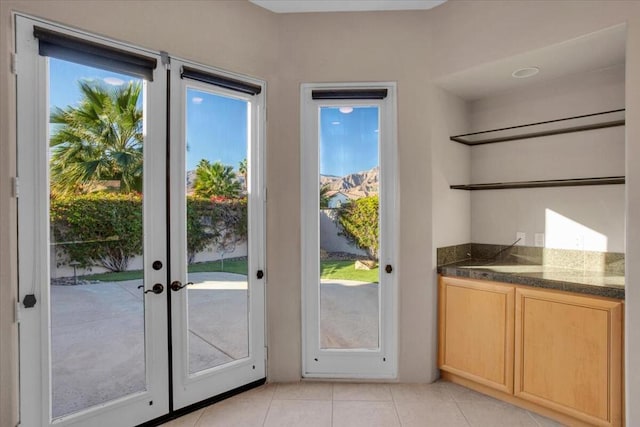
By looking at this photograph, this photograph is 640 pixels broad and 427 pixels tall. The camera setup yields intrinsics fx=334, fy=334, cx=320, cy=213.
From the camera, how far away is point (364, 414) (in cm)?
234

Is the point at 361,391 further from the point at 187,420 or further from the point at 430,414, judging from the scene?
the point at 187,420

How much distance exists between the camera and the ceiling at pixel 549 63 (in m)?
2.11

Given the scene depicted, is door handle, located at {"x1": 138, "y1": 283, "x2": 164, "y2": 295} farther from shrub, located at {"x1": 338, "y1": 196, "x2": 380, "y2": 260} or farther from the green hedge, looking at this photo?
shrub, located at {"x1": 338, "y1": 196, "x2": 380, "y2": 260}

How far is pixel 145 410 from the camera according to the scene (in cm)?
219

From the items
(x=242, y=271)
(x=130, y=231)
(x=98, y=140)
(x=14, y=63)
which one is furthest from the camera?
(x=242, y=271)

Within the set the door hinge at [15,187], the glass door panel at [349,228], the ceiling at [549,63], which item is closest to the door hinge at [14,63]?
the door hinge at [15,187]

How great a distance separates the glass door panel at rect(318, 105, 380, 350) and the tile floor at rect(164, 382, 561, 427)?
1.24 feet

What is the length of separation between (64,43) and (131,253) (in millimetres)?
1265

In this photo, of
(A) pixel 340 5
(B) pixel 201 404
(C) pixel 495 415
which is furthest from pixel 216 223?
(C) pixel 495 415

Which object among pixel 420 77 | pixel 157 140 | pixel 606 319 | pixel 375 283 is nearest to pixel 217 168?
pixel 157 140

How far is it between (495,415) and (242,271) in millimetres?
2094

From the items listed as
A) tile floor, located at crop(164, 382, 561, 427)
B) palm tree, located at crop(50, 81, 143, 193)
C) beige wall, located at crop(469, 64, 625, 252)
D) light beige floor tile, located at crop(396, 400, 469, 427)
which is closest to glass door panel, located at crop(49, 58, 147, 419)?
palm tree, located at crop(50, 81, 143, 193)

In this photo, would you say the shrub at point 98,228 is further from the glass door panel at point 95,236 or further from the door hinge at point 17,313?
the door hinge at point 17,313

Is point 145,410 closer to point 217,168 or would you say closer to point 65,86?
point 217,168
